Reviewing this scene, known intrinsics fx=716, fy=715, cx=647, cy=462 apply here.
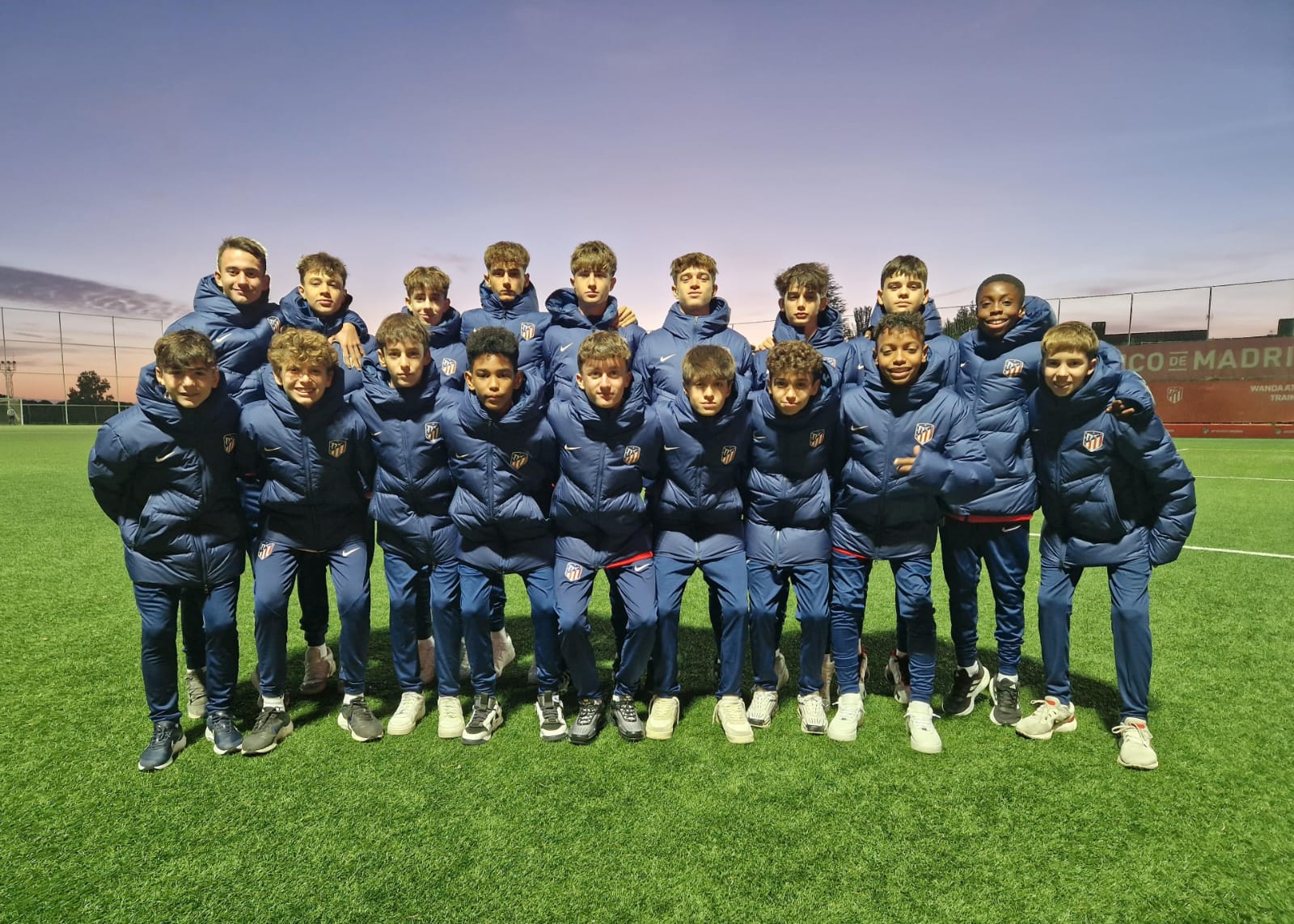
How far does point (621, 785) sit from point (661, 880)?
65cm

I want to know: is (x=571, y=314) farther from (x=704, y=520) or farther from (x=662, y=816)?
(x=662, y=816)

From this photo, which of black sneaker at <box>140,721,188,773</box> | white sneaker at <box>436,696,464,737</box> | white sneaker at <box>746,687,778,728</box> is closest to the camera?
black sneaker at <box>140,721,188,773</box>

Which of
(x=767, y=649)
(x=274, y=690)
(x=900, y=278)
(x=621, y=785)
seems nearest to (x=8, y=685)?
(x=274, y=690)

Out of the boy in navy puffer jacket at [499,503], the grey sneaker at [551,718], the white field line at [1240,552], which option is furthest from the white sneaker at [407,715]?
the white field line at [1240,552]

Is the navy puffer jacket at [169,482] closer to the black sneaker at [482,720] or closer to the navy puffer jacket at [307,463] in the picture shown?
the navy puffer jacket at [307,463]

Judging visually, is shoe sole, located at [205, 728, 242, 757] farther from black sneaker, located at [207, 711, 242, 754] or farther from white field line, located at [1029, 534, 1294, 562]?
white field line, located at [1029, 534, 1294, 562]

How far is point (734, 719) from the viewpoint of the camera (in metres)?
3.60

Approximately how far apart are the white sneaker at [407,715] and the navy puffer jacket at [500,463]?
3.13ft

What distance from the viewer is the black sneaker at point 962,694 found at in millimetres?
3896

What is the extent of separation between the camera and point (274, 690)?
361 cm

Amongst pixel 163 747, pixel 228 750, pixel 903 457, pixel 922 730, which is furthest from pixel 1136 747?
pixel 163 747

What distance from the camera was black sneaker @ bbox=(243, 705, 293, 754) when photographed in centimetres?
343

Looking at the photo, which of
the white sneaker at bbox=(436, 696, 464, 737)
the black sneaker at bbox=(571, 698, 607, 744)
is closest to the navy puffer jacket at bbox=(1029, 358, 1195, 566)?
the black sneaker at bbox=(571, 698, 607, 744)

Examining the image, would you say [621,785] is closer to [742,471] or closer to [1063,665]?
[742,471]
